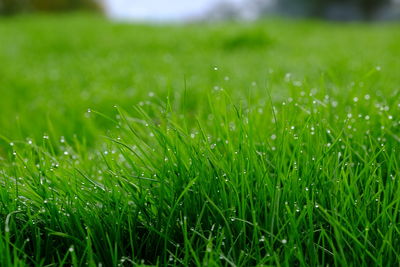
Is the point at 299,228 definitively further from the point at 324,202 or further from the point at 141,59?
the point at 141,59

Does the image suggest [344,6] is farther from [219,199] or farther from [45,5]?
[219,199]

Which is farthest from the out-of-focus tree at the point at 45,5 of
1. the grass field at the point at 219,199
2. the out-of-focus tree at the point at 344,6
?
the grass field at the point at 219,199

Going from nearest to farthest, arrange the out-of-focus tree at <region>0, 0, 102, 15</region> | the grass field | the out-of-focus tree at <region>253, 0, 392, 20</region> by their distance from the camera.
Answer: the grass field, the out-of-focus tree at <region>0, 0, 102, 15</region>, the out-of-focus tree at <region>253, 0, 392, 20</region>

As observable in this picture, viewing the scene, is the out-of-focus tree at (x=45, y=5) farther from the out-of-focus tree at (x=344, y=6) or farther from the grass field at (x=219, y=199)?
the grass field at (x=219, y=199)

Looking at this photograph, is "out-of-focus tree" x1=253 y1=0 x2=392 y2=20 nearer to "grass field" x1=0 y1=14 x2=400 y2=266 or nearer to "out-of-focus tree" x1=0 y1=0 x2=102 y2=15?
"out-of-focus tree" x1=0 y1=0 x2=102 y2=15

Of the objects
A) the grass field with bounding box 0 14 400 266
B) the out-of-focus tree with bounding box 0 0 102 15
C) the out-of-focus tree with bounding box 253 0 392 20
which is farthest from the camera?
the out-of-focus tree with bounding box 253 0 392 20

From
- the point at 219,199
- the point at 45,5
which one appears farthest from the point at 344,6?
the point at 219,199

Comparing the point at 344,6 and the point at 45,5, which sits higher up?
the point at 344,6

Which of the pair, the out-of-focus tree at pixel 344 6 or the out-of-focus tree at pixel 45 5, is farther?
the out-of-focus tree at pixel 344 6

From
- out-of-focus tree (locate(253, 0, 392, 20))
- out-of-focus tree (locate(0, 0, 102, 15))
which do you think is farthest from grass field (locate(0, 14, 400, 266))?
out-of-focus tree (locate(253, 0, 392, 20))
